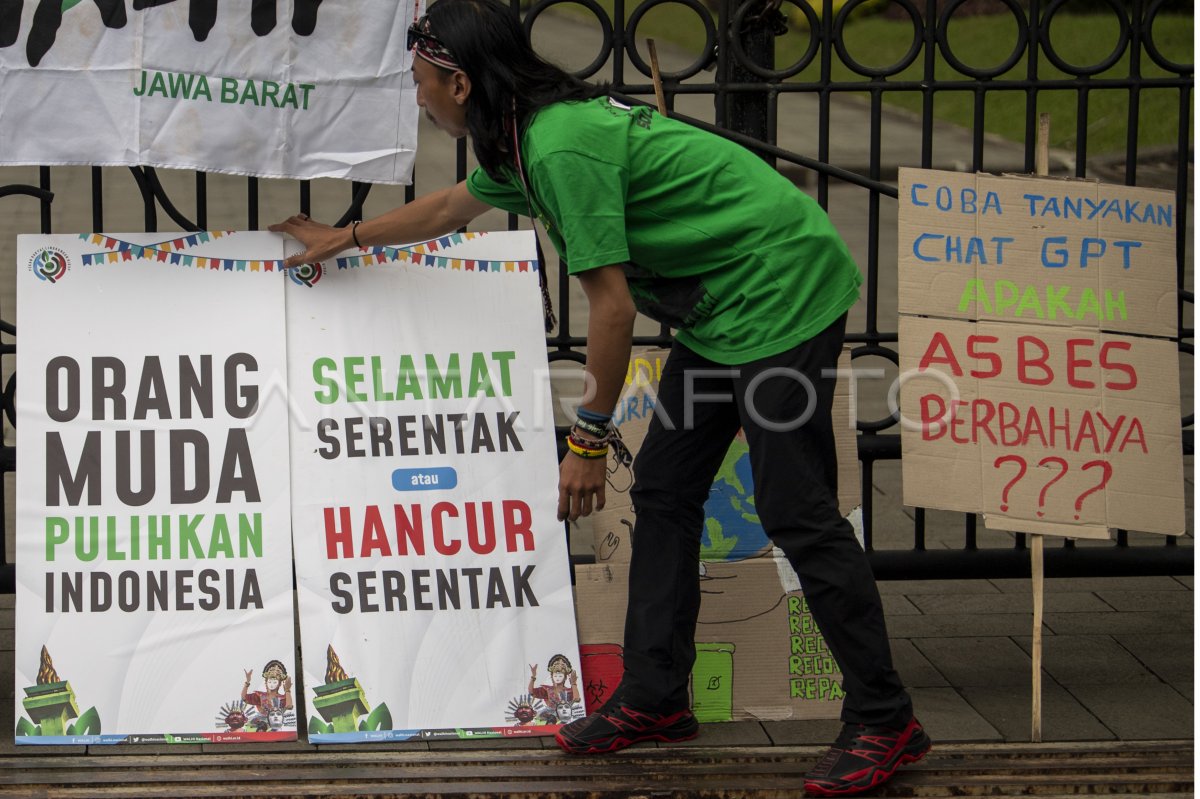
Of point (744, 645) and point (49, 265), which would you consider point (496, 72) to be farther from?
point (744, 645)

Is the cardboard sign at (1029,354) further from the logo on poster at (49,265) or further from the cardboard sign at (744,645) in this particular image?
the logo on poster at (49,265)

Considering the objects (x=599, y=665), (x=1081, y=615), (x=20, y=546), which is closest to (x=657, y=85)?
(x=599, y=665)

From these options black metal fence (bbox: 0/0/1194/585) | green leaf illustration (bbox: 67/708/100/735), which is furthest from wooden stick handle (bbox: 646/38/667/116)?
green leaf illustration (bbox: 67/708/100/735)

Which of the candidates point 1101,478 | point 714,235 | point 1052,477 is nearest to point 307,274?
point 714,235

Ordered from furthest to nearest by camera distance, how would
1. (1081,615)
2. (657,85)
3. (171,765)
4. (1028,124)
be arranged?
(1081,615)
(1028,124)
(657,85)
(171,765)

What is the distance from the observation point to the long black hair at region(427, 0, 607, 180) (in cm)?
307

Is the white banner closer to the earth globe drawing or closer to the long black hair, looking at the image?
the long black hair

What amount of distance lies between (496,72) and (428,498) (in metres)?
1.09

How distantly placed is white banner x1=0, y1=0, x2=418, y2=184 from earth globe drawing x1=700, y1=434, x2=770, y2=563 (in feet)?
4.11

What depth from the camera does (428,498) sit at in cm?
364

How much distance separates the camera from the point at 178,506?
3.57m

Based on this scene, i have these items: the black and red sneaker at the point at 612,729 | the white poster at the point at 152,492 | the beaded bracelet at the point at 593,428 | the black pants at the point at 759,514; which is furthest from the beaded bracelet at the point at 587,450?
the white poster at the point at 152,492

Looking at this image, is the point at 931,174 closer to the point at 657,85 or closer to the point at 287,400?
the point at 657,85

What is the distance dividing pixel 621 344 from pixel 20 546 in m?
1.53
